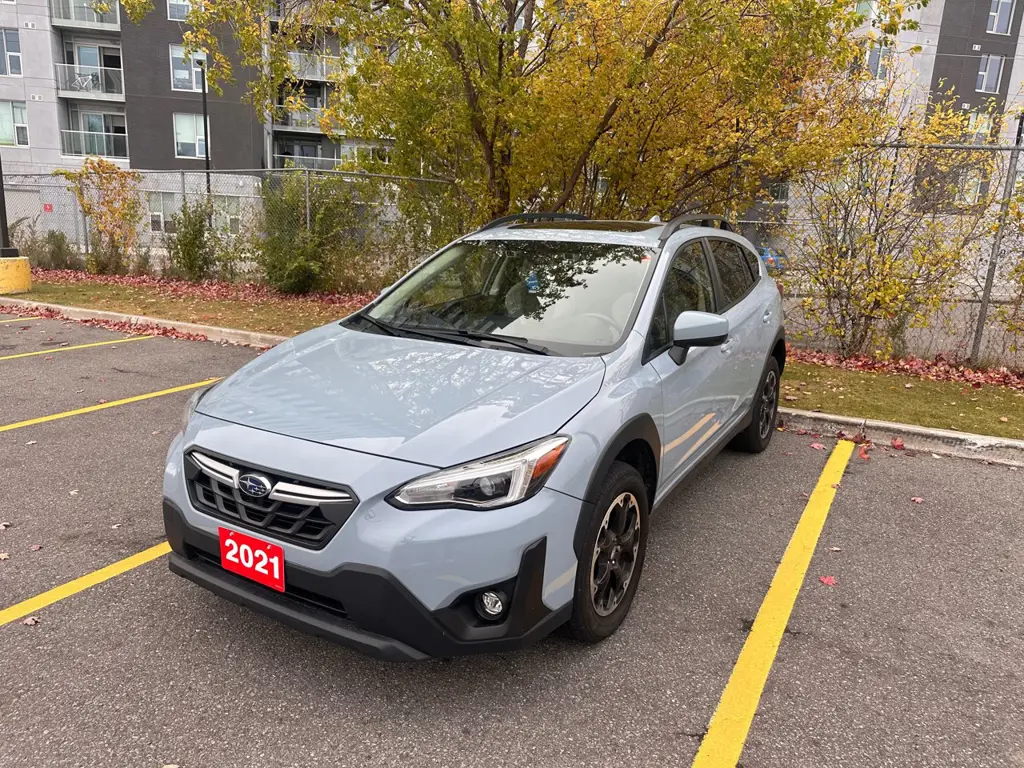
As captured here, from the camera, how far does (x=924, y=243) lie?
25.8ft

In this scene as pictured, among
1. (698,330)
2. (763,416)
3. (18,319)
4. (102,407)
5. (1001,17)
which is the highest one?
(1001,17)

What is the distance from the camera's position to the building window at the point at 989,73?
1280 inches

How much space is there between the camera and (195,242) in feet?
45.6

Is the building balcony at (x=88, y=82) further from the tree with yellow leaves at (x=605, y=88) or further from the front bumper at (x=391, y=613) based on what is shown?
the front bumper at (x=391, y=613)

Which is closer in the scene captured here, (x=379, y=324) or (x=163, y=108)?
(x=379, y=324)

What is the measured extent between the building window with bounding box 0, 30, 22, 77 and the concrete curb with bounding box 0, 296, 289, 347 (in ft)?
84.0

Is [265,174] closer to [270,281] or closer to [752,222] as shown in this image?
[270,281]

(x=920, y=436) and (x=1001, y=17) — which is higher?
(x=1001, y=17)

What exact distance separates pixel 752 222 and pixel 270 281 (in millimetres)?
8032

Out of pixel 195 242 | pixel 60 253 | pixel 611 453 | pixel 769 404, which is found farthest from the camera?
pixel 60 253

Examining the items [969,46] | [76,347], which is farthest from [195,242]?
[969,46]

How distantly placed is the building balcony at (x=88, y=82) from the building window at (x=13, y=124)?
1.74 metres

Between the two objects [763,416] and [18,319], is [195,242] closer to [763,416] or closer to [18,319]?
[18,319]

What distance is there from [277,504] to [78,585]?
1.54 m
